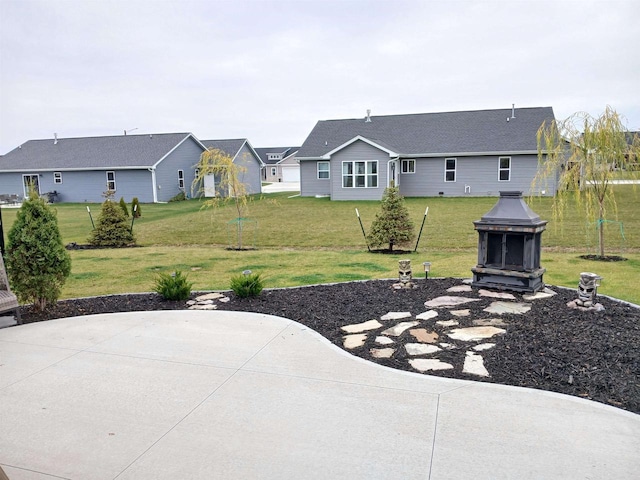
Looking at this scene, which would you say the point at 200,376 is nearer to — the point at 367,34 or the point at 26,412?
the point at 26,412

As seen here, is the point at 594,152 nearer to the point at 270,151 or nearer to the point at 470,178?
the point at 470,178

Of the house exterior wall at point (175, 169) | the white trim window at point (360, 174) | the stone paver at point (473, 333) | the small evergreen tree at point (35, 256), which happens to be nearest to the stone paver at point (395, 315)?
the stone paver at point (473, 333)

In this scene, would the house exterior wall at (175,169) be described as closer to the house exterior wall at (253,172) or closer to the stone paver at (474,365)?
the house exterior wall at (253,172)

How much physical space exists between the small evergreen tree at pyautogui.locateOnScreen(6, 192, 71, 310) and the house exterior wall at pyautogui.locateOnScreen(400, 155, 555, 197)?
79.0ft

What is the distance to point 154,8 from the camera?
12.0m

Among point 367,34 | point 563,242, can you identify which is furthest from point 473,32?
point 563,242

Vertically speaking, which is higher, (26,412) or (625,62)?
(625,62)

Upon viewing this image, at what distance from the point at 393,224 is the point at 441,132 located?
64.6 feet

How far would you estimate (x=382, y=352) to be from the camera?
4.51 meters

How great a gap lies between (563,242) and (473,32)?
756cm

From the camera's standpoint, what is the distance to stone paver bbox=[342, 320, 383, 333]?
17.0 feet

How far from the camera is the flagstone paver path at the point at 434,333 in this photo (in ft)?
14.0

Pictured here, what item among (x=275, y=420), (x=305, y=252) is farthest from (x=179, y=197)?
(x=275, y=420)

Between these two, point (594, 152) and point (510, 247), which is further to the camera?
point (594, 152)
